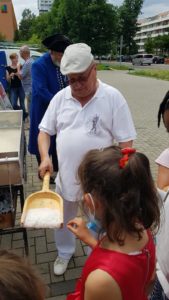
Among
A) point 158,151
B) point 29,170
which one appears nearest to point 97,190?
point 29,170

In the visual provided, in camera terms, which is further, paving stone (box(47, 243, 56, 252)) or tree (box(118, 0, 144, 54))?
tree (box(118, 0, 144, 54))

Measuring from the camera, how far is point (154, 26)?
111688 millimetres

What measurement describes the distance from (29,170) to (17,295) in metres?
4.30

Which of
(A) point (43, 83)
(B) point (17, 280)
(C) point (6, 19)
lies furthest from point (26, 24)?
(B) point (17, 280)

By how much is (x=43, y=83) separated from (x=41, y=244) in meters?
1.68

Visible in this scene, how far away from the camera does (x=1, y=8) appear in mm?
52531

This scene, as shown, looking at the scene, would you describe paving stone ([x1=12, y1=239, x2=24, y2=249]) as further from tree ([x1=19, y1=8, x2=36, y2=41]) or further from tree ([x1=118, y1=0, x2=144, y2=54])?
tree ([x1=19, y1=8, x2=36, y2=41])

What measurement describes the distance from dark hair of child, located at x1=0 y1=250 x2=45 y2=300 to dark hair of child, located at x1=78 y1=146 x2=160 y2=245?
37 centimetres

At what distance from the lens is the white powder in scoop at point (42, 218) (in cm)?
184

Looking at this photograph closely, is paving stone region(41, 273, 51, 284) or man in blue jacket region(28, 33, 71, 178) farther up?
man in blue jacket region(28, 33, 71, 178)

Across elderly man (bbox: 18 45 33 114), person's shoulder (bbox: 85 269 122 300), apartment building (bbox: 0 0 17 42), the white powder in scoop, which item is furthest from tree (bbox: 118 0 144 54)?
person's shoulder (bbox: 85 269 122 300)

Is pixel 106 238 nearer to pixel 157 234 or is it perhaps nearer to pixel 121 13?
pixel 157 234

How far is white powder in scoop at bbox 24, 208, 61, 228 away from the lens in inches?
72.4

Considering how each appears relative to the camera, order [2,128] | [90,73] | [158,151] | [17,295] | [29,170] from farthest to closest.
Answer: [158,151] → [29,170] → [2,128] → [90,73] → [17,295]
